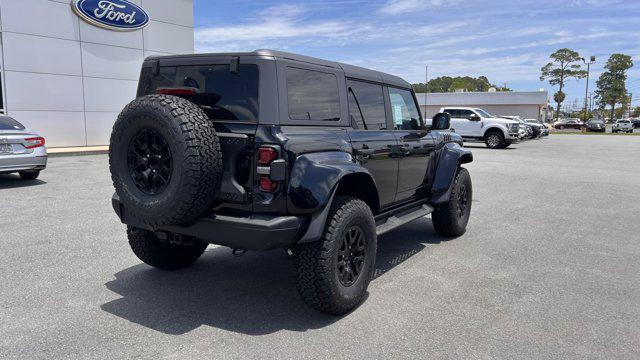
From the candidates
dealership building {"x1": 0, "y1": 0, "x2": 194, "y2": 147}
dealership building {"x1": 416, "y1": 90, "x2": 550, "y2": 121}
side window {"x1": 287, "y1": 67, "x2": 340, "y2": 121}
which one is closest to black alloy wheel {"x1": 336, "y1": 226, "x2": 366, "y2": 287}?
side window {"x1": 287, "y1": 67, "x2": 340, "y2": 121}

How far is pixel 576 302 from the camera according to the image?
13.5 feet

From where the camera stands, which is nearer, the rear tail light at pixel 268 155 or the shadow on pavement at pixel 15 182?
the rear tail light at pixel 268 155

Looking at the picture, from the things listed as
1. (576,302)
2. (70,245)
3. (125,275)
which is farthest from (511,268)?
(70,245)

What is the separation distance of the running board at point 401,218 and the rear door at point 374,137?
0.61ft

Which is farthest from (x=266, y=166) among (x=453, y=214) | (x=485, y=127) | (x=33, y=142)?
(x=485, y=127)

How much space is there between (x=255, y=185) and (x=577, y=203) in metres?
7.55

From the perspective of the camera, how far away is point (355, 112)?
A: 14.7 feet

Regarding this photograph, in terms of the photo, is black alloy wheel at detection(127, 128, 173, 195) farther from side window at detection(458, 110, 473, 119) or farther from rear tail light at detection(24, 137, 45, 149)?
side window at detection(458, 110, 473, 119)

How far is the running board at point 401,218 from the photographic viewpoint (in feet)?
14.8

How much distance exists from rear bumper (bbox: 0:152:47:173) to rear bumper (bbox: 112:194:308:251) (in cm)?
747

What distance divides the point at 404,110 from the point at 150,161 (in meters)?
3.06

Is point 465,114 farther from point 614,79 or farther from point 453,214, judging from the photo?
point 614,79

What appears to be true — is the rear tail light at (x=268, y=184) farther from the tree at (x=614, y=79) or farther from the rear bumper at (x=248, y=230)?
the tree at (x=614, y=79)

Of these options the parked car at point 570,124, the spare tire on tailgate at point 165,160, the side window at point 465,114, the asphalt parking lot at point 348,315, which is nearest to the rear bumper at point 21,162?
the asphalt parking lot at point 348,315
